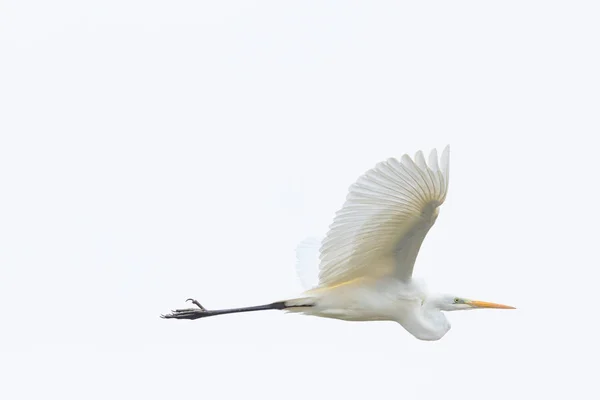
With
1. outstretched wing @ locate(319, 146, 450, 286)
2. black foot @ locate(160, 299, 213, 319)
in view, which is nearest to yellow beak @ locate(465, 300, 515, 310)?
outstretched wing @ locate(319, 146, 450, 286)

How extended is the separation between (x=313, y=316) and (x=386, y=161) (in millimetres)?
2136

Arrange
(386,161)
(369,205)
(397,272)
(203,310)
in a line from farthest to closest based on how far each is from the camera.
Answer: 1. (203,310)
2. (397,272)
3. (369,205)
4. (386,161)

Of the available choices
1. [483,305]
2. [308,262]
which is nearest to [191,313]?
[308,262]

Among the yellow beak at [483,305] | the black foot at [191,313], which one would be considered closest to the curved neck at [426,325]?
the yellow beak at [483,305]

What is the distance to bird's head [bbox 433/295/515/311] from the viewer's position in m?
8.52

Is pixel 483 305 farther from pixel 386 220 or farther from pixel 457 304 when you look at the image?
pixel 386 220

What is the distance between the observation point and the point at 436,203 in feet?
22.9

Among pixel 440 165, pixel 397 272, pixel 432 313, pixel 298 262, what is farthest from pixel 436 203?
pixel 298 262

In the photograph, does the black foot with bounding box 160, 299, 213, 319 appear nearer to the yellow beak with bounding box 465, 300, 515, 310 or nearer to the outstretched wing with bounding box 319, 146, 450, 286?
the outstretched wing with bounding box 319, 146, 450, 286

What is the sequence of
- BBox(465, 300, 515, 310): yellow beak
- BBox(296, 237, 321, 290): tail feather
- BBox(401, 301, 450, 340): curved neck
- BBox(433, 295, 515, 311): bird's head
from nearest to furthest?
BBox(401, 301, 450, 340): curved neck
BBox(433, 295, 515, 311): bird's head
BBox(465, 300, 515, 310): yellow beak
BBox(296, 237, 321, 290): tail feather

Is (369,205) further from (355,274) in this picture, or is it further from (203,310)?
(203,310)

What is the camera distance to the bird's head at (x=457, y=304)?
8516 mm

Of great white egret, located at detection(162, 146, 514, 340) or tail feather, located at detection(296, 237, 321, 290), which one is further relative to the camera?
tail feather, located at detection(296, 237, 321, 290)

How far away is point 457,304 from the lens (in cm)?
869
